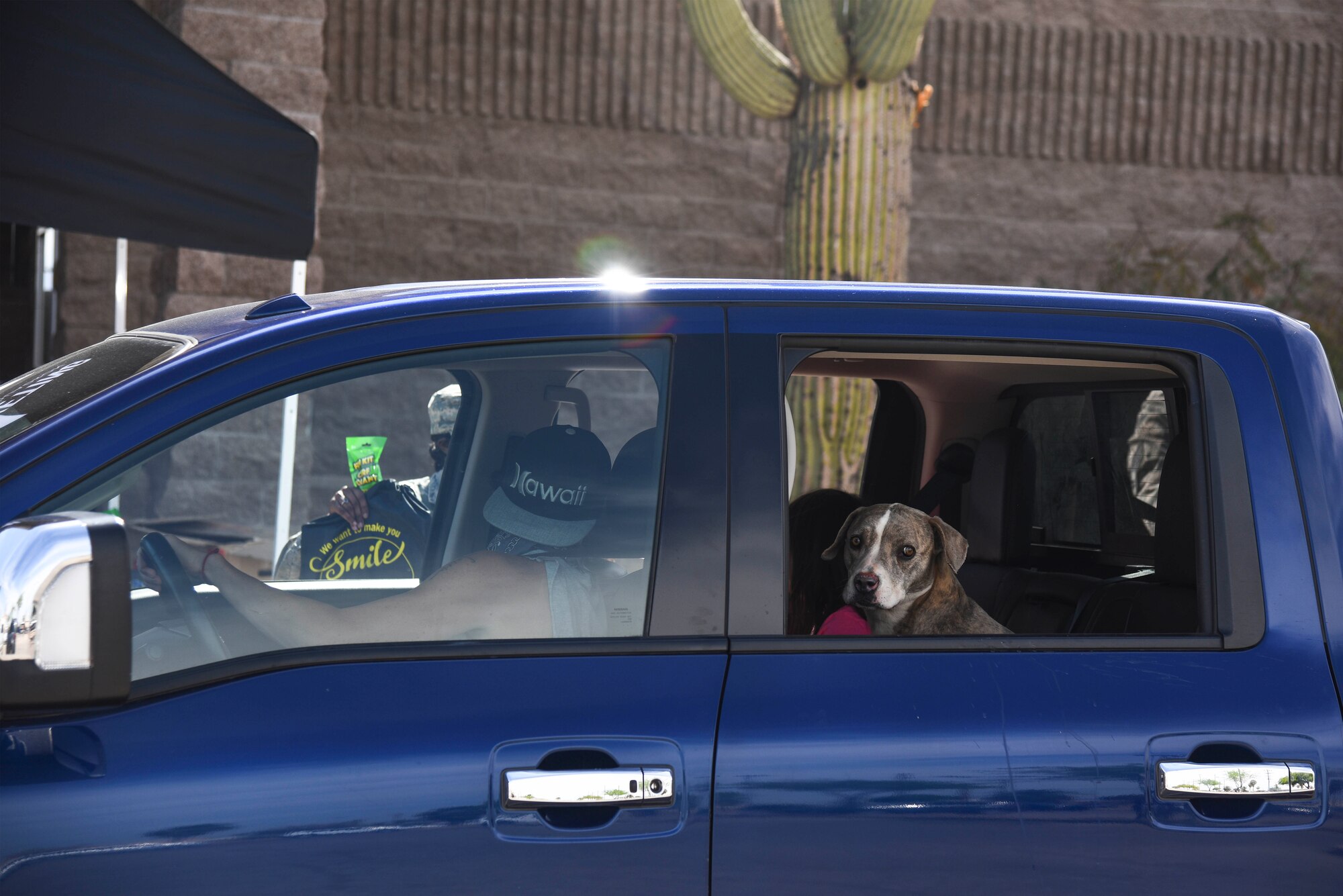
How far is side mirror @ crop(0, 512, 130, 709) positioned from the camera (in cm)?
169

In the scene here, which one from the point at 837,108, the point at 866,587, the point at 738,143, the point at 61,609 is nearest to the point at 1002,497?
the point at 866,587

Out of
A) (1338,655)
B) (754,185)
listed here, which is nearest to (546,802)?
(1338,655)

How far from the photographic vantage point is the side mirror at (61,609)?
1.69 meters

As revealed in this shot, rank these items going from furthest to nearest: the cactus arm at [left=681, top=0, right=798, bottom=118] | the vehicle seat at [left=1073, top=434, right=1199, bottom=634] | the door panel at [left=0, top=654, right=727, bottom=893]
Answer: the cactus arm at [left=681, top=0, right=798, bottom=118] < the vehicle seat at [left=1073, top=434, right=1199, bottom=634] < the door panel at [left=0, top=654, right=727, bottom=893]

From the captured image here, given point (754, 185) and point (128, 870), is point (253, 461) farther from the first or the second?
point (754, 185)

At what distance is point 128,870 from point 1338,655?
1.95 metres

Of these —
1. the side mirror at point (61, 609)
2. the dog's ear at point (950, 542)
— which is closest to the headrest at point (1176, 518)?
the dog's ear at point (950, 542)

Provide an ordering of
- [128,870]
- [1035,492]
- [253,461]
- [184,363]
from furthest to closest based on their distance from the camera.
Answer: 1. [253,461]
2. [1035,492]
3. [184,363]
4. [128,870]

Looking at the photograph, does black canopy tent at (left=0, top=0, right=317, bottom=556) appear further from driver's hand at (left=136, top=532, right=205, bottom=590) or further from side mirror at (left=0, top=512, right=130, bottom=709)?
side mirror at (left=0, top=512, right=130, bottom=709)

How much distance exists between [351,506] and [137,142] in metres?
2.73

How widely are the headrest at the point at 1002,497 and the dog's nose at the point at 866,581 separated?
2.16 ft

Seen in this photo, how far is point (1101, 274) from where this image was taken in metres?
9.52

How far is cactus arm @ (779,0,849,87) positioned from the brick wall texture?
10.0ft

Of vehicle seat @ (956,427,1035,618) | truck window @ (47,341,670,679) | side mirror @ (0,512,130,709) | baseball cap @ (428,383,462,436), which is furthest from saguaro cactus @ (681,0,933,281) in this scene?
side mirror @ (0,512,130,709)
